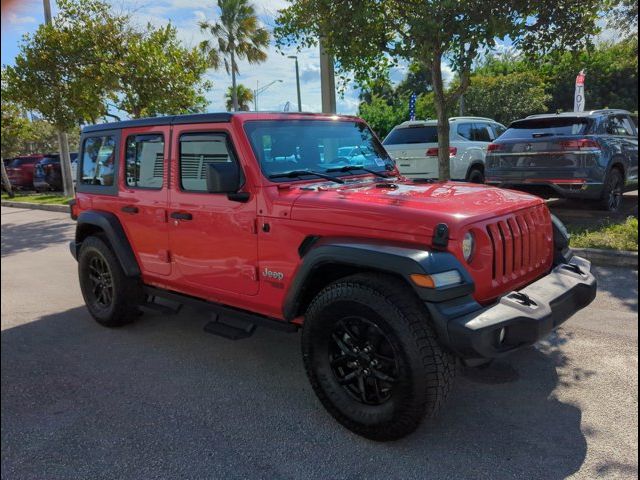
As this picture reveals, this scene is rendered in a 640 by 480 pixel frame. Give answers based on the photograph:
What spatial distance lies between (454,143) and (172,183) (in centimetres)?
733

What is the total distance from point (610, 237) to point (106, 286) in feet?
20.0

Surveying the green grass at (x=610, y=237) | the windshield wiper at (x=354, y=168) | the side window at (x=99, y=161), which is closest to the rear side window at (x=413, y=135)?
the green grass at (x=610, y=237)

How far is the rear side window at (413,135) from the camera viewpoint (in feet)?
32.8

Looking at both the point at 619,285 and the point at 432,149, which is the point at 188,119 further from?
the point at 432,149

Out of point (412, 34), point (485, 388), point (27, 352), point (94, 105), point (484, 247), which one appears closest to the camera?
point (484, 247)

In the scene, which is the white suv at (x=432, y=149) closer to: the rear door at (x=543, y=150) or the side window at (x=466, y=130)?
the side window at (x=466, y=130)

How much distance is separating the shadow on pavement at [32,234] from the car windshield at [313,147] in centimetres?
651

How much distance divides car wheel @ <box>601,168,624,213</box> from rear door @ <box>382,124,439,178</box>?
3015 mm

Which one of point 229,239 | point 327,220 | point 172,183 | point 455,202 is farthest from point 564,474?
point 172,183

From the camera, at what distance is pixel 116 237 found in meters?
4.38

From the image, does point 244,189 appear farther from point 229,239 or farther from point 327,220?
point 327,220

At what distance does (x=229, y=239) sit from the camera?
3.47 metres

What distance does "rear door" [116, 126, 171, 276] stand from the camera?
4.01 meters

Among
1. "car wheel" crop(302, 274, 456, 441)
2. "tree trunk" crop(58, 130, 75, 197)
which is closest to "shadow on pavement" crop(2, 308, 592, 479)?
"car wheel" crop(302, 274, 456, 441)
